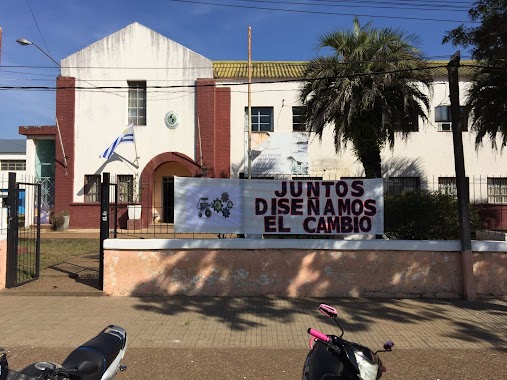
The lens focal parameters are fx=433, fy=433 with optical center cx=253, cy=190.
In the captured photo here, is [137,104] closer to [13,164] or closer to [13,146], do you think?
[13,164]

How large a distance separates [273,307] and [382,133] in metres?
6.71

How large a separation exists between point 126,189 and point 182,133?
159 inches

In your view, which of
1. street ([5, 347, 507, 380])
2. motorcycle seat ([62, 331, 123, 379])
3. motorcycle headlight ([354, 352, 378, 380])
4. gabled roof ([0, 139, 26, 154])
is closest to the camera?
motorcycle headlight ([354, 352, 378, 380])

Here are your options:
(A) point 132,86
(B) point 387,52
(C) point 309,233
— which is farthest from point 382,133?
(A) point 132,86

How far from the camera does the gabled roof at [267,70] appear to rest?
22.2 meters

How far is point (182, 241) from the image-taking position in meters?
8.04

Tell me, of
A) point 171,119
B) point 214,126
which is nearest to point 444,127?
point 214,126

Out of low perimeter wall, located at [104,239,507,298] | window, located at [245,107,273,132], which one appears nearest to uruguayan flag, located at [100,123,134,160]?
window, located at [245,107,273,132]

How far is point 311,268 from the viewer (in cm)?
802

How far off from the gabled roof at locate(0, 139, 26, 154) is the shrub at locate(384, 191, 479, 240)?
120 feet

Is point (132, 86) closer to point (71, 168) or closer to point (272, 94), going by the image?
point (71, 168)

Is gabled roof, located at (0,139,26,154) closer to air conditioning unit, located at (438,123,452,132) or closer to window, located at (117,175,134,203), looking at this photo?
window, located at (117,175,134,203)

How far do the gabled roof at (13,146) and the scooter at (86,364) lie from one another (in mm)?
39430

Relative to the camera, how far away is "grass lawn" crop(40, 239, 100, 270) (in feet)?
40.1
